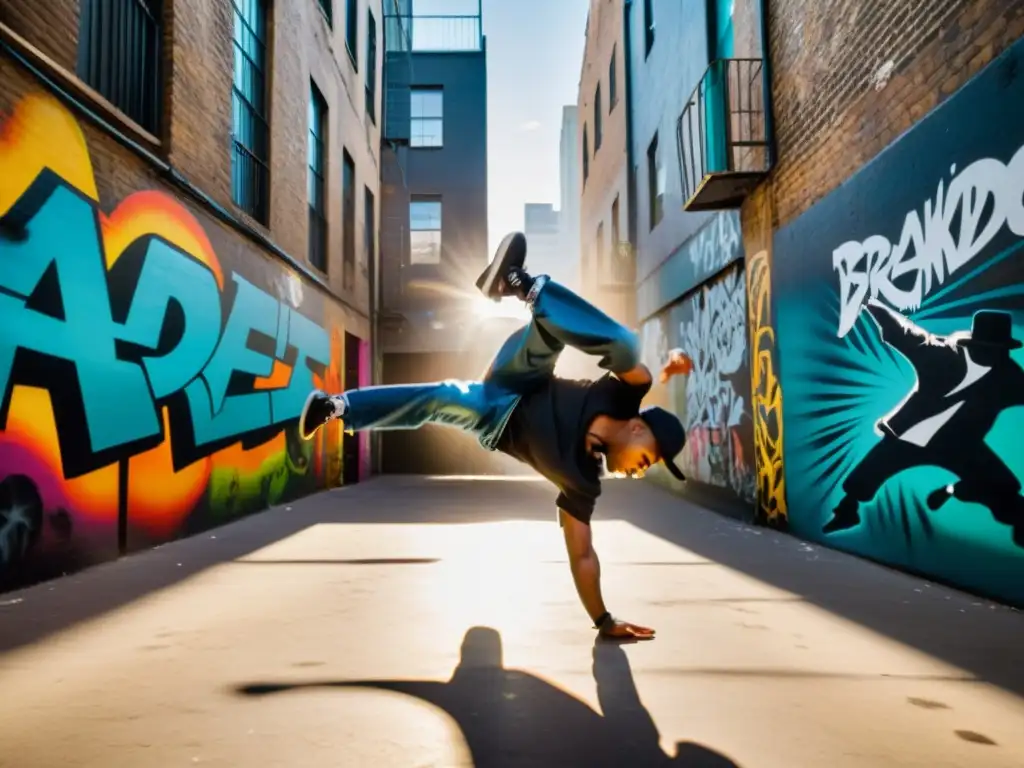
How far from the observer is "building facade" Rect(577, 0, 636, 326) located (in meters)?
14.6

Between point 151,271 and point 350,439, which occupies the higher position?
point 151,271

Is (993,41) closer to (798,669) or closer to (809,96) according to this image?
(809,96)

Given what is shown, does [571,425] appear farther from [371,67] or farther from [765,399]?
[371,67]

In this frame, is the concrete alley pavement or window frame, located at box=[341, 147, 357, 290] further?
window frame, located at box=[341, 147, 357, 290]

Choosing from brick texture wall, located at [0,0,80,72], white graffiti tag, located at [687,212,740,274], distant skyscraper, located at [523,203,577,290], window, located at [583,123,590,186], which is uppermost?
distant skyscraper, located at [523,203,577,290]

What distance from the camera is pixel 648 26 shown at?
13.4 meters

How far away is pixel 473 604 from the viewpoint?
399 centimetres

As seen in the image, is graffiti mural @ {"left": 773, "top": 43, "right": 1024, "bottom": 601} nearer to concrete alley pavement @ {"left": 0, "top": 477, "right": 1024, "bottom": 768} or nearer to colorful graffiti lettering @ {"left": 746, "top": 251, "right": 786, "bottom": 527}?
concrete alley pavement @ {"left": 0, "top": 477, "right": 1024, "bottom": 768}

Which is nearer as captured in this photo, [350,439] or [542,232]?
[350,439]

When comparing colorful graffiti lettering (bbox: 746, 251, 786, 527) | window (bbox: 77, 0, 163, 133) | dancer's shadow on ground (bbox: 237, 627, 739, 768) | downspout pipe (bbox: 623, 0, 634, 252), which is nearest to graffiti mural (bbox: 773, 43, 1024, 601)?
colorful graffiti lettering (bbox: 746, 251, 786, 527)

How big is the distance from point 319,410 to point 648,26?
41.1 feet

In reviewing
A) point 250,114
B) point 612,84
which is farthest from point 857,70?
point 612,84

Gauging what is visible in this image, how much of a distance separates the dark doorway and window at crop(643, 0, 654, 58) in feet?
25.5

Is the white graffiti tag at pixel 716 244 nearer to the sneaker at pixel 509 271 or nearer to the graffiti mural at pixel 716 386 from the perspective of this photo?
the graffiti mural at pixel 716 386
